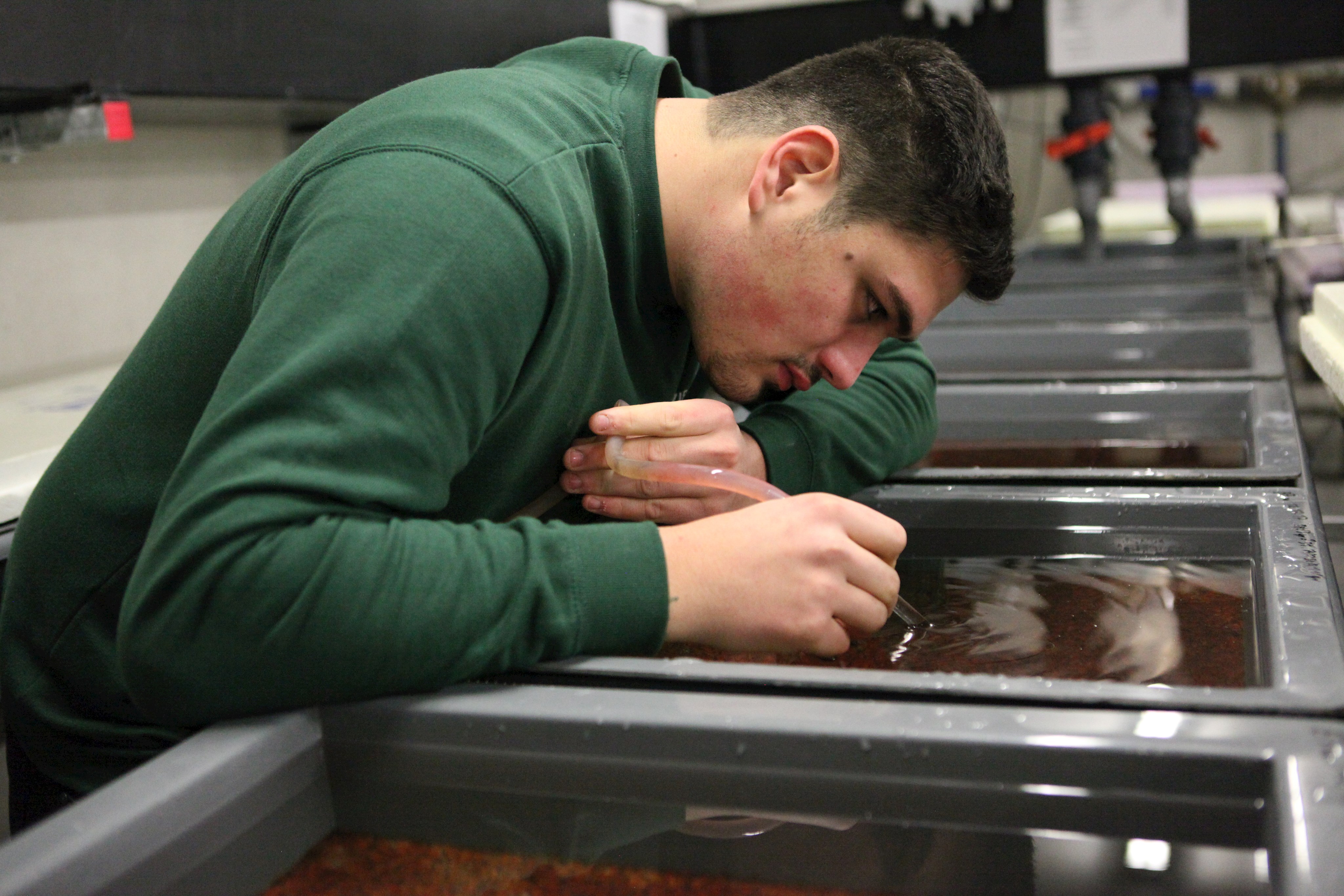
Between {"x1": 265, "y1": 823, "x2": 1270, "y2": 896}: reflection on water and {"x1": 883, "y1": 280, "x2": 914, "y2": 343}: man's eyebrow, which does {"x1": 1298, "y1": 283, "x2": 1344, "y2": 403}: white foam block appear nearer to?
{"x1": 883, "y1": 280, "x2": 914, "y2": 343}: man's eyebrow

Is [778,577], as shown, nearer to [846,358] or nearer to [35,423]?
[846,358]

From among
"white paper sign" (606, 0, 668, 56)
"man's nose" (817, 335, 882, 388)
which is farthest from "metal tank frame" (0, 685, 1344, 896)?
"white paper sign" (606, 0, 668, 56)

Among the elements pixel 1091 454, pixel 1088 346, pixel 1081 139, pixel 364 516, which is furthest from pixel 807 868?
pixel 1081 139

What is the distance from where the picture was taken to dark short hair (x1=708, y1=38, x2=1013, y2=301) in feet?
3.24

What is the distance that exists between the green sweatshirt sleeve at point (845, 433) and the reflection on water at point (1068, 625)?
0.48 ft

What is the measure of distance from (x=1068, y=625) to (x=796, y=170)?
1.48ft

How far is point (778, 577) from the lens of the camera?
0.82 meters

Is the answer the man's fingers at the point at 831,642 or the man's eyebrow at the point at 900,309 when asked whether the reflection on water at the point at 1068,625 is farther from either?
the man's eyebrow at the point at 900,309

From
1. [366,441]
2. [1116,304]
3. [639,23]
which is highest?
[639,23]

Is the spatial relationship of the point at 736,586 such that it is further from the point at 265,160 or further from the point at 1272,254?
the point at 1272,254

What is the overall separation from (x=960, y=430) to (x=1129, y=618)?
672 millimetres

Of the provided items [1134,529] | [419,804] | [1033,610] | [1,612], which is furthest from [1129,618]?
[1,612]

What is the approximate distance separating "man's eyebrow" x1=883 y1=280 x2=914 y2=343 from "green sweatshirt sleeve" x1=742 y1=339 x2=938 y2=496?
0.57 ft

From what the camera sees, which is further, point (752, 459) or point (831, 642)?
point (752, 459)
